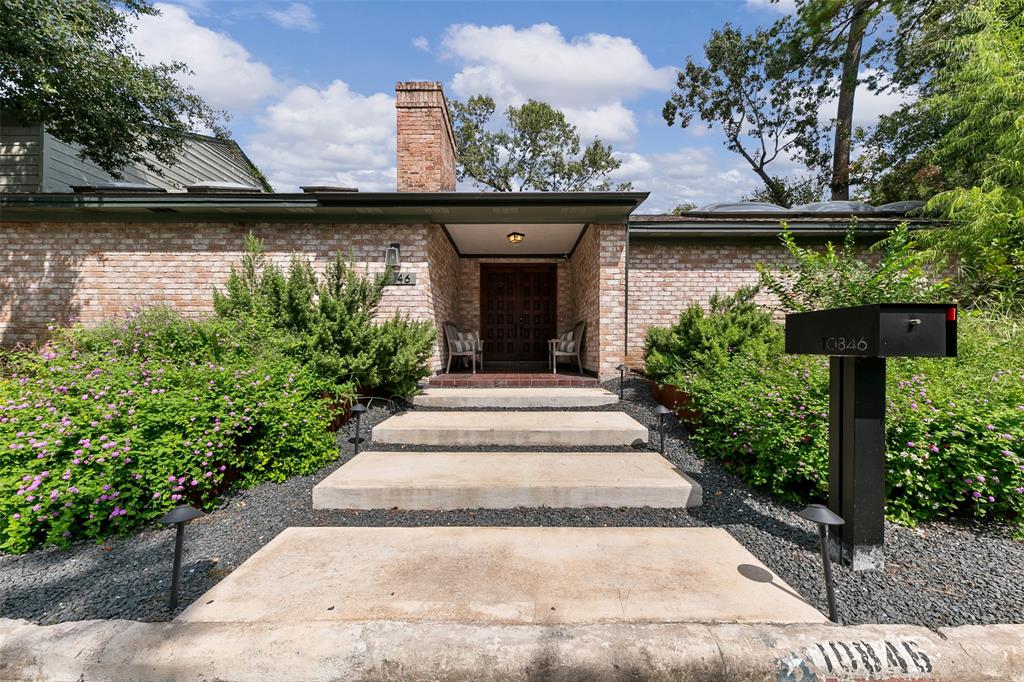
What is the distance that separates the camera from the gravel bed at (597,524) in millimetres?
1738

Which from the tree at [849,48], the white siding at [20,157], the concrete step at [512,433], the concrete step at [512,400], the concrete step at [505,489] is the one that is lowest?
the concrete step at [505,489]

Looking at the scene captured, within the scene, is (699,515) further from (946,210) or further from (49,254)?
(49,254)

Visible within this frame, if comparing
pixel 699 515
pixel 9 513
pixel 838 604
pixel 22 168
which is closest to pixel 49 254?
pixel 22 168

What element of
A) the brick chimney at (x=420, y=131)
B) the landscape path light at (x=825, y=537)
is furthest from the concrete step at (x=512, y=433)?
the brick chimney at (x=420, y=131)

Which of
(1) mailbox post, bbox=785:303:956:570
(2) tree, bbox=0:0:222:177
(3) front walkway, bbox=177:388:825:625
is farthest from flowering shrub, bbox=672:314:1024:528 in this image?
(2) tree, bbox=0:0:222:177

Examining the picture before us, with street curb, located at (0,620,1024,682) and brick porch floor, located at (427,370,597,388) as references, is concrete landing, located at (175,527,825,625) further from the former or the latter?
brick porch floor, located at (427,370,597,388)

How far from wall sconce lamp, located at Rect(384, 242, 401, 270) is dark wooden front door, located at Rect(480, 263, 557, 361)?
3301 mm

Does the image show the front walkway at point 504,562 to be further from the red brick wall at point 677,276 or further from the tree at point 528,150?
the tree at point 528,150

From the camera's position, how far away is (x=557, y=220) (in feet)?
20.5

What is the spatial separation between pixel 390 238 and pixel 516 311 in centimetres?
382

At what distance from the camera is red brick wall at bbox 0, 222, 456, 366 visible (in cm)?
605

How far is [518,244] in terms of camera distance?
820cm

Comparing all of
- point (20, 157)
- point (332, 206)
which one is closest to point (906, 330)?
point (332, 206)

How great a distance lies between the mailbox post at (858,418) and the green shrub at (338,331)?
390cm
